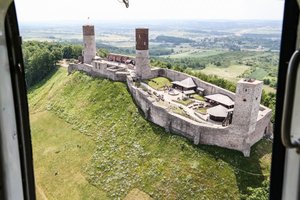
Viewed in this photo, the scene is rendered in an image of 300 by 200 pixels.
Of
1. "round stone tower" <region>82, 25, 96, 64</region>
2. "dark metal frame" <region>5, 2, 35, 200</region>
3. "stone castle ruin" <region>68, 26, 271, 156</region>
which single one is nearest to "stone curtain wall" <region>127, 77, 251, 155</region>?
"stone castle ruin" <region>68, 26, 271, 156</region>

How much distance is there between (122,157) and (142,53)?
350 cm

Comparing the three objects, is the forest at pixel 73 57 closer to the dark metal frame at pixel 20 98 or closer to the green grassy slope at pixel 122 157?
the green grassy slope at pixel 122 157

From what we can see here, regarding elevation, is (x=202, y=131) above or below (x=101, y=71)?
below

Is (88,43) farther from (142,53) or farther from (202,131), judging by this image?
(202,131)

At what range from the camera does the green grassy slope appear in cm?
A: 723

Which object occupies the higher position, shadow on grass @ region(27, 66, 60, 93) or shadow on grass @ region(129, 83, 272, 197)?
shadow on grass @ region(27, 66, 60, 93)

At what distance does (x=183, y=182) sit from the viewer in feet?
24.1

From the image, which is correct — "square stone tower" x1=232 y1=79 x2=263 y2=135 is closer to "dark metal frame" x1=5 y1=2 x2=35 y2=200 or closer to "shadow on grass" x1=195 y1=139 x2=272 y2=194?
"shadow on grass" x1=195 y1=139 x2=272 y2=194

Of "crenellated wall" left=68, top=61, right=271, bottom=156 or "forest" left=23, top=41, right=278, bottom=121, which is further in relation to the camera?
"forest" left=23, top=41, right=278, bottom=121

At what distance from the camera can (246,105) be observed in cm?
697

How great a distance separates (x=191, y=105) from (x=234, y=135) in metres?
1.80

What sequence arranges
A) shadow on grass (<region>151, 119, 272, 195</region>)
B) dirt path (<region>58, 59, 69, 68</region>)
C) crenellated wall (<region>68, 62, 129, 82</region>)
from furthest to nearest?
1. dirt path (<region>58, 59, 69, 68</region>)
2. crenellated wall (<region>68, 62, 129, 82</region>)
3. shadow on grass (<region>151, 119, 272, 195</region>)

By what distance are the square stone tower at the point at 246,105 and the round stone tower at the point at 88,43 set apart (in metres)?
6.17

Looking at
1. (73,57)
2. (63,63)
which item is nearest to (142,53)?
(63,63)
